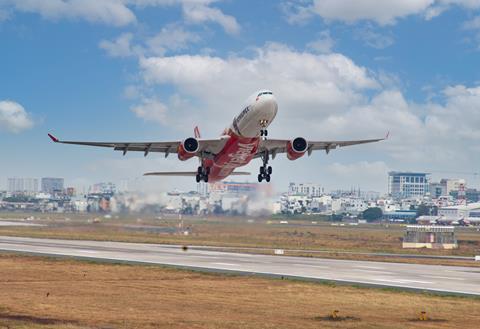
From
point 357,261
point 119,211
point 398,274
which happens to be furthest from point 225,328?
point 119,211

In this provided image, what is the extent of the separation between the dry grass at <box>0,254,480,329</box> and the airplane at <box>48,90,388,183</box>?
1178cm

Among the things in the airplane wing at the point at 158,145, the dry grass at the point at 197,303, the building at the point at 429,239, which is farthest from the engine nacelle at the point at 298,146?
the building at the point at 429,239

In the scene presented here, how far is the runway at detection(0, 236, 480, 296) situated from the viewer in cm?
4775

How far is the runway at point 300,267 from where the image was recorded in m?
47.8

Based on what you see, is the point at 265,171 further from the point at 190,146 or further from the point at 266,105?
the point at 266,105

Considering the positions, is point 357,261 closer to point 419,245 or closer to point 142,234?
point 419,245

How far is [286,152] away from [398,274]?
1453 centimetres

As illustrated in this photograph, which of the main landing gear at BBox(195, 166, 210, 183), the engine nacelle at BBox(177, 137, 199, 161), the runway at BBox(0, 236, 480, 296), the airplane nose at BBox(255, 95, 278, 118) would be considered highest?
the airplane nose at BBox(255, 95, 278, 118)

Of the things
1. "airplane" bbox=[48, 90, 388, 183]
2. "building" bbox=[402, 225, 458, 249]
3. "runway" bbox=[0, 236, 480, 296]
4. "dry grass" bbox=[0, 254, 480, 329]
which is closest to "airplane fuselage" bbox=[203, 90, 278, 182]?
"airplane" bbox=[48, 90, 388, 183]

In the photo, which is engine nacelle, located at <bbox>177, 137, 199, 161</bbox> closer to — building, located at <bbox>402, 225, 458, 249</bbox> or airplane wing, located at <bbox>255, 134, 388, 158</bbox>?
airplane wing, located at <bbox>255, 134, 388, 158</bbox>

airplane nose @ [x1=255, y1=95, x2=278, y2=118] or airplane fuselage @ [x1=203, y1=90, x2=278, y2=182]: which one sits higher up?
airplane nose @ [x1=255, y1=95, x2=278, y2=118]

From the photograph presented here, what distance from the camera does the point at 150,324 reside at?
95.0 feet

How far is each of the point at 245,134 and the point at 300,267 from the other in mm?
12569

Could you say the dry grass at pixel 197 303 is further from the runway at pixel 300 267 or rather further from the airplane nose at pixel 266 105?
the airplane nose at pixel 266 105
